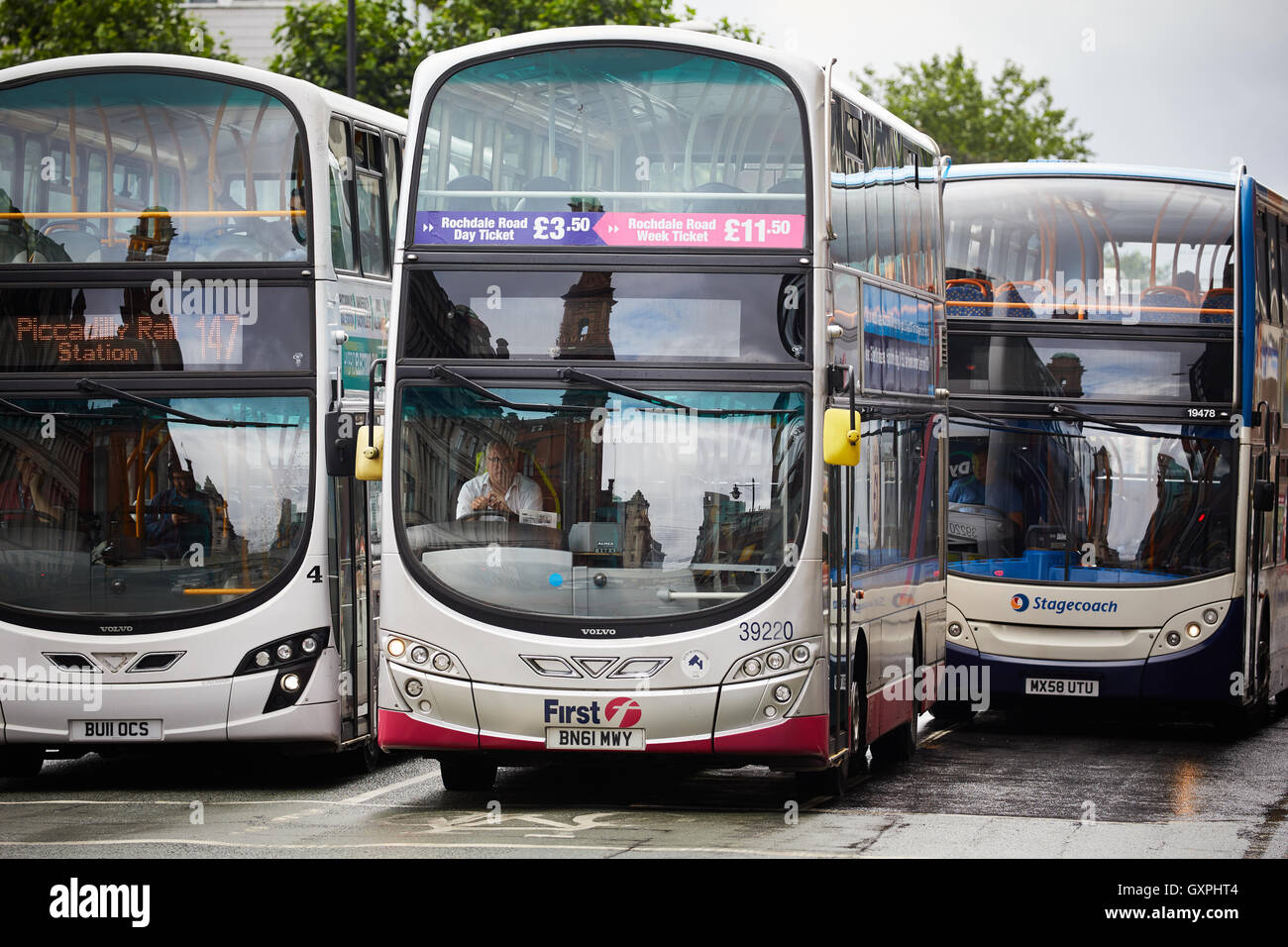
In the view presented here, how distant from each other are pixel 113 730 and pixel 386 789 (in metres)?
1.74

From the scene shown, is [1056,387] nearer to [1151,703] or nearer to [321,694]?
[1151,703]

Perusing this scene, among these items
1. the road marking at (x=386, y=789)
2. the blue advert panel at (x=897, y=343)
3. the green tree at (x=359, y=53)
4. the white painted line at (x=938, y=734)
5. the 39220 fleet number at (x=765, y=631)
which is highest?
the green tree at (x=359, y=53)

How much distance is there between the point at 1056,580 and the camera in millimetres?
18969

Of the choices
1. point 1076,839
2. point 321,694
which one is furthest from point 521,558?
point 1076,839

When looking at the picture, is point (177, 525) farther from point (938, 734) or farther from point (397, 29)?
point (397, 29)

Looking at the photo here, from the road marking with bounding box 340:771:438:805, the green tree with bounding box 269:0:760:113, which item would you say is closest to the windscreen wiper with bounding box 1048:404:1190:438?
the road marking with bounding box 340:771:438:805

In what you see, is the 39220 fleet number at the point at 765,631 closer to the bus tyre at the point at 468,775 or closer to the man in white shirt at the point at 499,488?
the man in white shirt at the point at 499,488

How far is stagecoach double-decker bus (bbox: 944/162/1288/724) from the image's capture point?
1873 centimetres

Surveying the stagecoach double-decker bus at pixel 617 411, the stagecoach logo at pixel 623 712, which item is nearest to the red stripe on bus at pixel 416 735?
the stagecoach double-decker bus at pixel 617 411

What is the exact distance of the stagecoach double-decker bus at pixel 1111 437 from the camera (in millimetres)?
18734

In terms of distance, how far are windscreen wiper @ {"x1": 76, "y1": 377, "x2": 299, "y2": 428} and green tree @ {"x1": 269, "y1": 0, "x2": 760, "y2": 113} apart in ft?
86.2

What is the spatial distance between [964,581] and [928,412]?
2849 mm

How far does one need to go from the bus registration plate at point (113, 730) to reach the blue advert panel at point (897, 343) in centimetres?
487

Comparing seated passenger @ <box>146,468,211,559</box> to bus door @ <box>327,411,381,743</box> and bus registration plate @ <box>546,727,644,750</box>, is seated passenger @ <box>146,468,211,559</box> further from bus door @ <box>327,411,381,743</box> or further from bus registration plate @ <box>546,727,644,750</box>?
bus registration plate @ <box>546,727,644,750</box>
